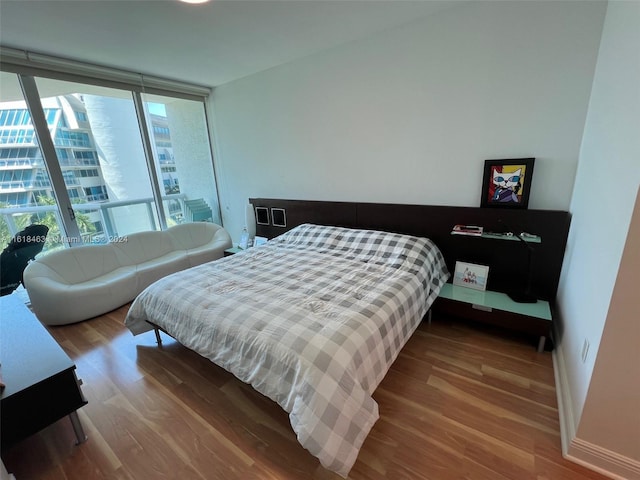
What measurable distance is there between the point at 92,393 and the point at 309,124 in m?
3.07

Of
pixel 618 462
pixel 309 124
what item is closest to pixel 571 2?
pixel 309 124

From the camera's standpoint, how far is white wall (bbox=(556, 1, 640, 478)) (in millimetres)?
1104

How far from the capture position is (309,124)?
3.15 meters

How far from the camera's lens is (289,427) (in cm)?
153

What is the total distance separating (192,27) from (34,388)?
8.78 feet

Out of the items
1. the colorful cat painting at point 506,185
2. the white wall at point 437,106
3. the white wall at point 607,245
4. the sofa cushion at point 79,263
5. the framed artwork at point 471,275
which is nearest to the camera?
the white wall at point 607,245

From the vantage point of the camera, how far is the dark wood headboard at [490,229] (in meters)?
2.06

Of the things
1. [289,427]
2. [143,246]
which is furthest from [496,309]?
[143,246]

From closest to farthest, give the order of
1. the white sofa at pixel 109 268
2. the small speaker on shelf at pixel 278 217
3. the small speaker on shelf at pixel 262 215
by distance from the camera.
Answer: the white sofa at pixel 109 268, the small speaker on shelf at pixel 278 217, the small speaker on shelf at pixel 262 215

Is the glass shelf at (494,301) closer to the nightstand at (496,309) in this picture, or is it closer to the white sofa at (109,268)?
the nightstand at (496,309)

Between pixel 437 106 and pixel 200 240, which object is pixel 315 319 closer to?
pixel 437 106

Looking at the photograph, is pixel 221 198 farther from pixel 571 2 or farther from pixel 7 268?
pixel 571 2

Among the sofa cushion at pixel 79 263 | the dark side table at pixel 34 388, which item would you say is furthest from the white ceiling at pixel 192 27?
the dark side table at pixel 34 388

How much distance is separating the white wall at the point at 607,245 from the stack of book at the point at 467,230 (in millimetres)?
599
